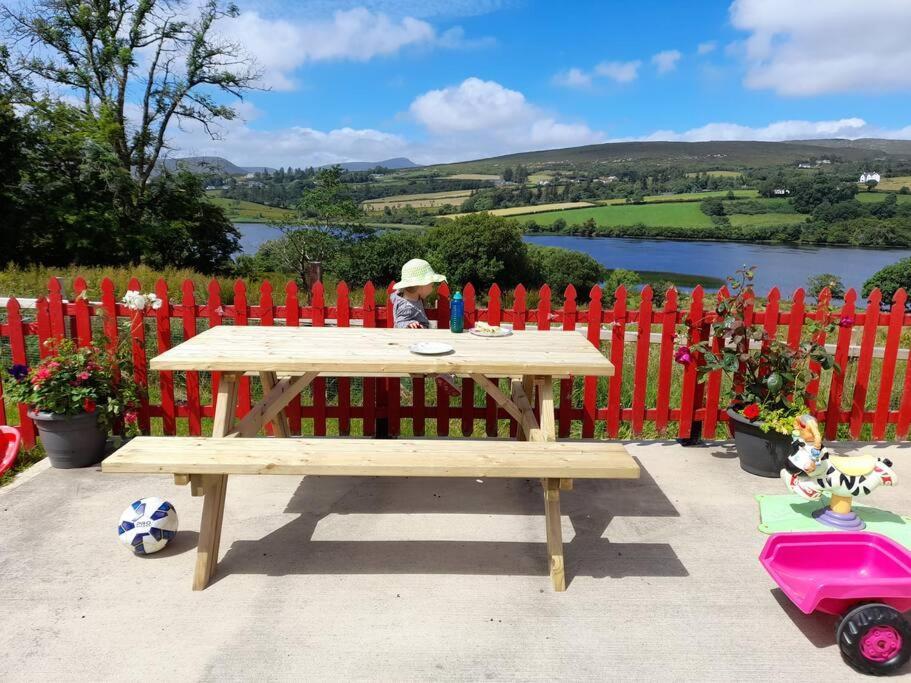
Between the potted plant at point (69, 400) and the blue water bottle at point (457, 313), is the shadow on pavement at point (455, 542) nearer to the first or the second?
the blue water bottle at point (457, 313)

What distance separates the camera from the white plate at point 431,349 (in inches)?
135

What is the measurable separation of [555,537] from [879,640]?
135 centimetres

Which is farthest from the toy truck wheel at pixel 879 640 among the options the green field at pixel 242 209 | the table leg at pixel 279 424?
the green field at pixel 242 209

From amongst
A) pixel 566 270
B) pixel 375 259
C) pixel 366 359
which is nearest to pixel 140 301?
pixel 366 359

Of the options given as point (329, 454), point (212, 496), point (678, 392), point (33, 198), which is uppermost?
point (33, 198)

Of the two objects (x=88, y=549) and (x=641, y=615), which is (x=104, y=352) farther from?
(x=641, y=615)

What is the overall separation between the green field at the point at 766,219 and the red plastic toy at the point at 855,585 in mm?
42338

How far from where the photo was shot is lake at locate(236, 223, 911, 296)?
2512cm

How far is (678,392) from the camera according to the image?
670 cm

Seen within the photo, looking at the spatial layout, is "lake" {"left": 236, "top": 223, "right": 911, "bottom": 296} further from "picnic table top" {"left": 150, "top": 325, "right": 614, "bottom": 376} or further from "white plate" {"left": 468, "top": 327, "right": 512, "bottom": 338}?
"white plate" {"left": 468, "top": 327, "right": 512, "bottom": 338}

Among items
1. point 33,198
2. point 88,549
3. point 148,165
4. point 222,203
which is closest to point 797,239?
point 222,203

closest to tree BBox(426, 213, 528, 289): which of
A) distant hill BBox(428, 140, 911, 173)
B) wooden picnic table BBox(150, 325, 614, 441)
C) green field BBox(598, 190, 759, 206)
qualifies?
green field BBox(598, 190, 759, 206)

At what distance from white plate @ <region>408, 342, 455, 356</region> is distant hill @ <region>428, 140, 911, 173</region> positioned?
74099mm

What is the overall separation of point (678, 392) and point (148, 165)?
23.1m
